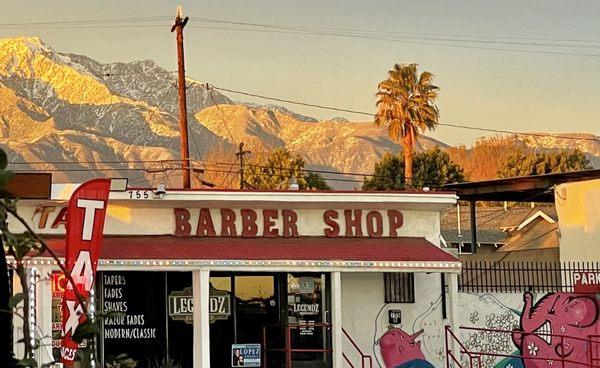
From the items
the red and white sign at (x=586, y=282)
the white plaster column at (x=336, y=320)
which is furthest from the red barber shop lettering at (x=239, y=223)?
the red and white sign at (x=586, y=282)

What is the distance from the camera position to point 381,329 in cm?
2459

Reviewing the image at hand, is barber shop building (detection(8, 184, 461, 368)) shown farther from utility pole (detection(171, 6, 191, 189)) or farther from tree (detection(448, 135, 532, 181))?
tree (detection(448, 135, 532, 181))

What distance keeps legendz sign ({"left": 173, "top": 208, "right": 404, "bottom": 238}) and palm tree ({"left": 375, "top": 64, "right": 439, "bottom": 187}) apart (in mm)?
44262

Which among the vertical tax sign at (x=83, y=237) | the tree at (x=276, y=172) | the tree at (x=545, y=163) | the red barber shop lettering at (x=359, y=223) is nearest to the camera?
the vertical tax sign at (x=83, y=237)

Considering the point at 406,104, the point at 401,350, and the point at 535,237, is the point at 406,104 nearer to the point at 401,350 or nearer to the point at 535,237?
the point at 535,237

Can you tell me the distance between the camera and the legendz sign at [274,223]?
23.8 meters

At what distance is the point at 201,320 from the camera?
71.8 ft

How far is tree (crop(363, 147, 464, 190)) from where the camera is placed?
74.4m

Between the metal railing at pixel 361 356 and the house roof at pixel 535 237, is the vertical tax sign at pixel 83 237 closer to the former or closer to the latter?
the metal railing at pixel 361 356

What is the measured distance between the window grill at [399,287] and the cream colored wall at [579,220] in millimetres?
6415

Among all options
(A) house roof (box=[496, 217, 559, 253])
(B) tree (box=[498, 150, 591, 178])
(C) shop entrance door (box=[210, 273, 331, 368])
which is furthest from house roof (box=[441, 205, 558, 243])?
(C) shop entrance door (box=[210, 273, 331, 368])

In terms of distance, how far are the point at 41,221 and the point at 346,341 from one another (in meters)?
6.44

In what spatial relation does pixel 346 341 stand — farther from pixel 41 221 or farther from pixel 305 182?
pixel 305 182

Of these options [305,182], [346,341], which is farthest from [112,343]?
[305,182]
